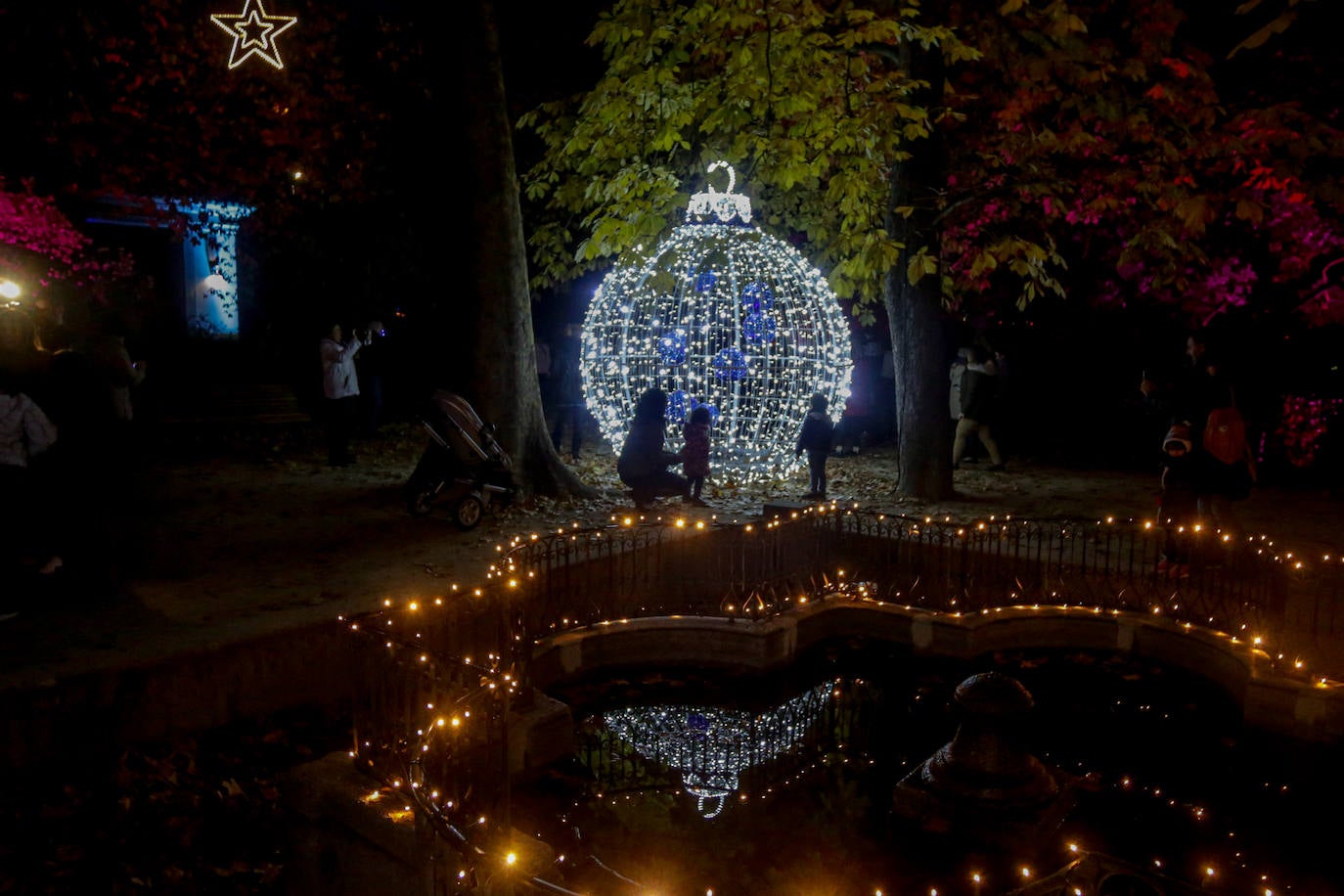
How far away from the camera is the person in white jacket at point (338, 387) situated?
47.3ft

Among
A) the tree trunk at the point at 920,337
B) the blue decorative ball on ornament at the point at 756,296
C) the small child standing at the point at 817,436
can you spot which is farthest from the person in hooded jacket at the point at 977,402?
the blue decorative ball on ornament at the point at 756,296

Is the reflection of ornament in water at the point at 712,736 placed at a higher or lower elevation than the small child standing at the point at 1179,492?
lower

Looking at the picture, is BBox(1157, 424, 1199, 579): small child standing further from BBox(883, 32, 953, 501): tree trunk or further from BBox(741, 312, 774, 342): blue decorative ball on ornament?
BBox(741, 312, 774, 342): blue decorative ball on ornament

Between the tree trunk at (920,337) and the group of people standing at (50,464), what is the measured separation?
9180 millimetres

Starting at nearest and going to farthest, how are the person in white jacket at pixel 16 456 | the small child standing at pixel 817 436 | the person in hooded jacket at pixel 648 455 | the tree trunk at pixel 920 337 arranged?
the person in white jacket at pixel 16 456 → the person in hooded jacket at pixel 648 455 → the small child standing at pixel 817 436 → the tree trunk at pixel 920 337

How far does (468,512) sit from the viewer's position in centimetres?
1040

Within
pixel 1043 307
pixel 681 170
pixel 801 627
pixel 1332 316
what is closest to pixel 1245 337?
pixel 1332 316

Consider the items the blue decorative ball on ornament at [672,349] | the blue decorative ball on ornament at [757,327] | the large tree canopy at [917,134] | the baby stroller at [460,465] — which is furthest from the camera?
the blue decorative ball on ornament at [757,327]

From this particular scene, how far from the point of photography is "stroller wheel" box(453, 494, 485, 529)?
407 inches

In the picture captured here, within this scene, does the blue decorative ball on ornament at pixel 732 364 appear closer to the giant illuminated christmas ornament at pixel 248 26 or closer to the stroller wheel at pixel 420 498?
the stroller wheel at pixel 420 498

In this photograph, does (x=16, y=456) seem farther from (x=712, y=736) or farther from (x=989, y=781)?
(x=989, y=781)

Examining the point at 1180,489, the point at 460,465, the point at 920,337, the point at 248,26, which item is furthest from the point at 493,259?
the point at 1180,489

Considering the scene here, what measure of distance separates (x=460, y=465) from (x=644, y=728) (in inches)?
186

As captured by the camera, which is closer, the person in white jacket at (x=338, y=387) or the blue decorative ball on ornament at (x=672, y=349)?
the blue decorative ball on ornament at (x=672, y=349)
